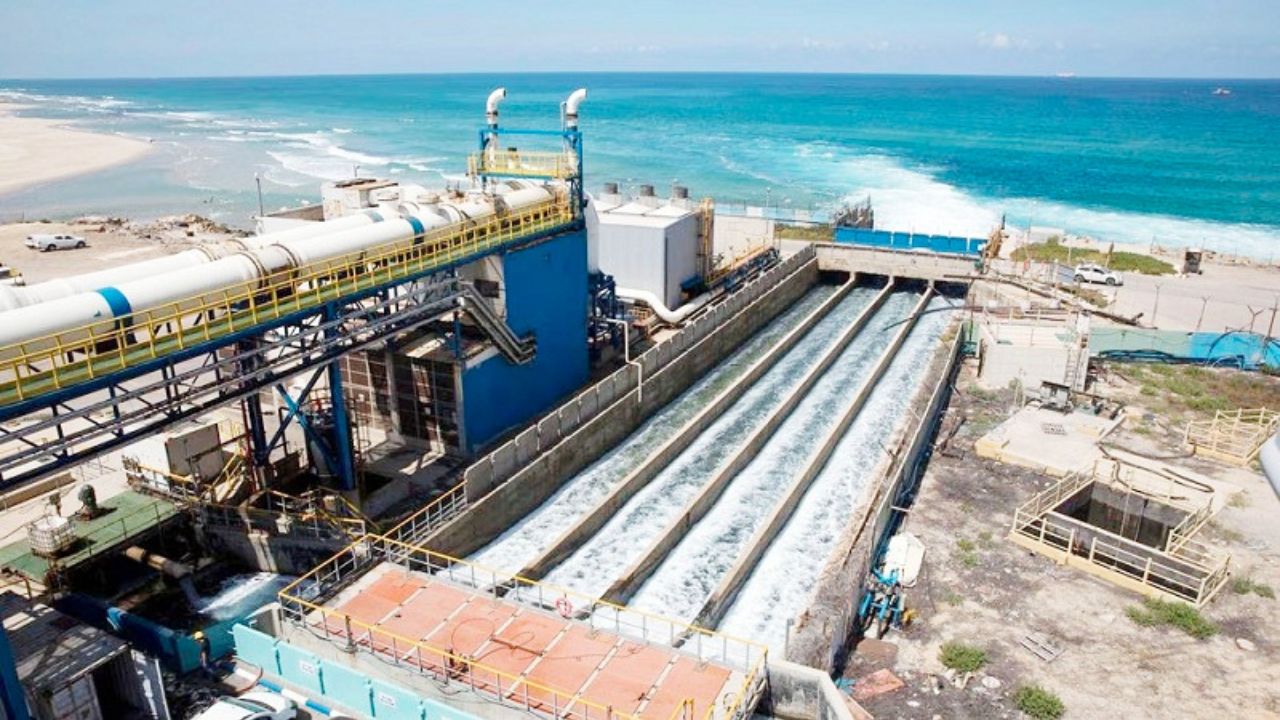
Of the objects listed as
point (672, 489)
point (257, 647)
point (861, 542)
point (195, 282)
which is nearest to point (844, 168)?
point (672, 489)

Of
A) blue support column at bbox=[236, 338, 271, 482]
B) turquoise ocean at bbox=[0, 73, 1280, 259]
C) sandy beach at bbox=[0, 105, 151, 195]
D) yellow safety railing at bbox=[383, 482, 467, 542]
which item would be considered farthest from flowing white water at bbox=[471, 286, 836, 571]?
sandy beach at bbox=[0, 105, 151, 195]

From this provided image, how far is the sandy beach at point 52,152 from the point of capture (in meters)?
104

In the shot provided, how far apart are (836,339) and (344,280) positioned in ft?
89.0

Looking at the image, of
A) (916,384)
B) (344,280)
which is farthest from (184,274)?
(916,384)

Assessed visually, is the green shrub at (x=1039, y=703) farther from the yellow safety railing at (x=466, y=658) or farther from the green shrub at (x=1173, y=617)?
the yellow safety railing at (x=466, y=658)

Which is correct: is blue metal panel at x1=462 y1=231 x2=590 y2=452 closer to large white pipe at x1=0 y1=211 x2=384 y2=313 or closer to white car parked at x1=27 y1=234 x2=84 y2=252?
A: large white pipe at x1=0 y1=211 x2=384 y2=313

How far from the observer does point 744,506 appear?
91.2 feet

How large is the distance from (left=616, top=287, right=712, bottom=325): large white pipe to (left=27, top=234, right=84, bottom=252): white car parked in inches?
1588

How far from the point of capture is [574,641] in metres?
17.2

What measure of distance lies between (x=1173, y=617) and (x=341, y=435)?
2140 cm

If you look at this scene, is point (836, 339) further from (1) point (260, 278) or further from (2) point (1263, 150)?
(2) point (1263, 150)

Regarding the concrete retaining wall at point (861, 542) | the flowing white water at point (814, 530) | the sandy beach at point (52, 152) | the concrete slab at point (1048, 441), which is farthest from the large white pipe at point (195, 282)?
the sandy beach at point (52, 152)

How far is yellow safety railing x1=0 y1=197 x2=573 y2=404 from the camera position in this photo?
16.5 m

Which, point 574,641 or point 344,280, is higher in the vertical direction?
point 344,280
